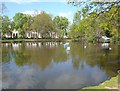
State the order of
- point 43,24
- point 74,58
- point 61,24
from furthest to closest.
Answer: point 61,24 → point 43,24 → point 74,58

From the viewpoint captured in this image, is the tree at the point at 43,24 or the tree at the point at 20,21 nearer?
the tree at the point at 43,24

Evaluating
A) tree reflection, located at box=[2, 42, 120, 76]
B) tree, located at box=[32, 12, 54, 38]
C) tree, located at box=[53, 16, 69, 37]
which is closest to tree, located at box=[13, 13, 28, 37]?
tree, located at box=[32, 12, 54, 38]

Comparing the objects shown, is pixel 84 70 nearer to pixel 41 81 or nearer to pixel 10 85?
pixel 41 81

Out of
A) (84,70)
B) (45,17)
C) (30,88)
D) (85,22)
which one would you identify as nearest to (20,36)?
(45,17)

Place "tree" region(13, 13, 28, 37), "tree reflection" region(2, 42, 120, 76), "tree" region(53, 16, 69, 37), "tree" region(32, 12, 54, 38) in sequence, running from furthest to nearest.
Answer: "tree" region(53, 16, 69, 37) < "tree" region(13, 13, 28, 37) < "tree" region(32, 12, 54, 38) < "tree reflection" region(2, 42, 120, 76)

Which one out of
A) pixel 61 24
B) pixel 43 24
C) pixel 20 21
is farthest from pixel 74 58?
pixel 61 24

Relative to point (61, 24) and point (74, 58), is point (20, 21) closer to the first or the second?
point (61, 24)

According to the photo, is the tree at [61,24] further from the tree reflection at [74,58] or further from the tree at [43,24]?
the tree reflection at [74,58]

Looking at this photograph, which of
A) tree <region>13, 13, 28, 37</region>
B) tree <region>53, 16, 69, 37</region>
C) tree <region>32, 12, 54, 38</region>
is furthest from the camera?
tree <region>53, 16, 69, 37</region>

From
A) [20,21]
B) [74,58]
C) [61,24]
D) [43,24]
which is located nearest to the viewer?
[74,58]

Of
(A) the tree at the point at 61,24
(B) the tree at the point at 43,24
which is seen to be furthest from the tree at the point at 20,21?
(A) the tree at the point at 61,24

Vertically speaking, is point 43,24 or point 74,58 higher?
point 43,24

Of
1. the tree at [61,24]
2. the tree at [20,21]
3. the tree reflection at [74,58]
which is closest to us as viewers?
the tree reflection at [74,58]

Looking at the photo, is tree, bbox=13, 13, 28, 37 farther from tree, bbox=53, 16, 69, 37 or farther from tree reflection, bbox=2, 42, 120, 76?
tree reflection, bbox=2, 42, 120, 76
